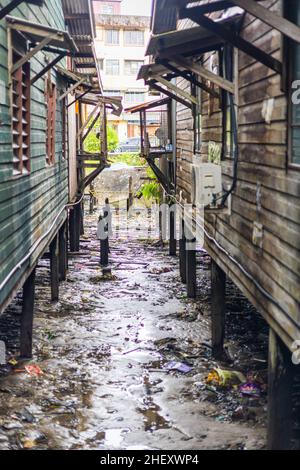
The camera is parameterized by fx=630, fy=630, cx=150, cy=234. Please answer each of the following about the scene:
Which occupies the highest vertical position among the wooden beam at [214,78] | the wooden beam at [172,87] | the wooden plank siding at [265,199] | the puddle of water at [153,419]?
the wooden beam at [172,87]

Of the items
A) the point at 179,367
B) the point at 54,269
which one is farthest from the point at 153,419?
the point at 54,269

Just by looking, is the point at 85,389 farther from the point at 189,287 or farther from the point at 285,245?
the point at 189,287

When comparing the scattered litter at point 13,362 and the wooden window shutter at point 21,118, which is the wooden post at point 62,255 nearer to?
the scattered litter at point 13,362

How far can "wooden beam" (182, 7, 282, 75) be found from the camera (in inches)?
216

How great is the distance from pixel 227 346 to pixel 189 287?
13.2 feet

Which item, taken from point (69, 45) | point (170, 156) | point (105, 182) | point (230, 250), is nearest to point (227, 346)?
point (230, 250)

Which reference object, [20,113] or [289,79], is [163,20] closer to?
[20,113]

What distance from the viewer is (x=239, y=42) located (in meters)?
5.70

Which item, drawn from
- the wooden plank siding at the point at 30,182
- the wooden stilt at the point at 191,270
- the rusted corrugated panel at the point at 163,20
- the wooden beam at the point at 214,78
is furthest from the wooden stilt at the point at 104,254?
the wooden beam at the point at 214,78

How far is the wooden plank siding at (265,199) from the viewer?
203 inches

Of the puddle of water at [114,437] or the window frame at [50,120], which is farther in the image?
the window frame at [50,120]

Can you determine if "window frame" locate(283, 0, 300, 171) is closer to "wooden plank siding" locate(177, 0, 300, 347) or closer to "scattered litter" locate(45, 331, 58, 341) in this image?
"wooden plank siding" locate(177, 0, 300, 347)

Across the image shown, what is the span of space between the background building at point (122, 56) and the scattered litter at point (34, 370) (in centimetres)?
4873
